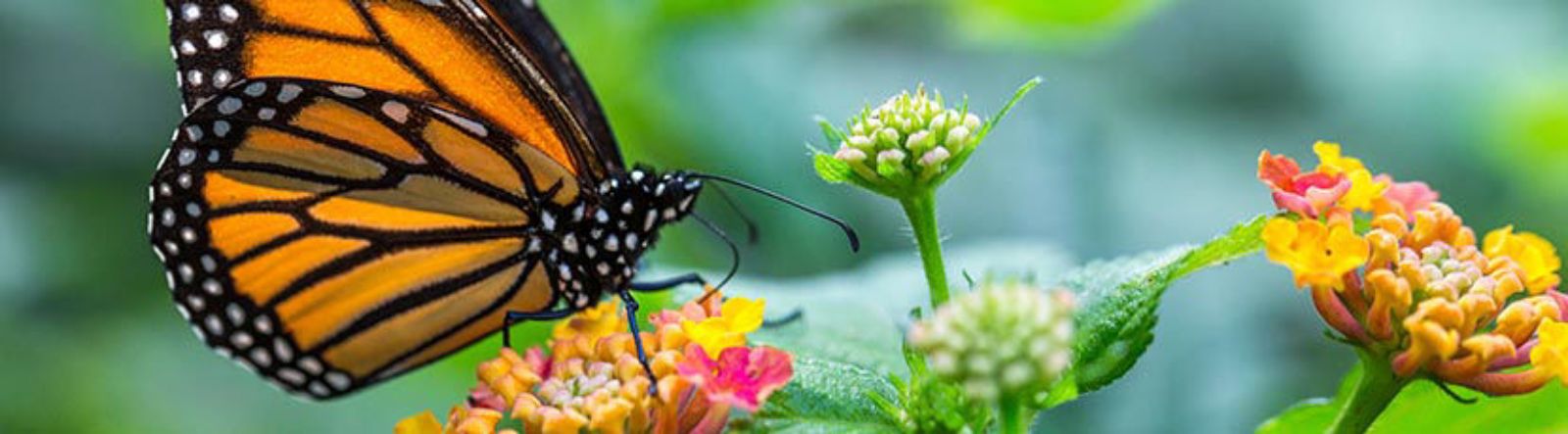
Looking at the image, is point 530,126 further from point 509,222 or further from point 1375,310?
point 1375,310

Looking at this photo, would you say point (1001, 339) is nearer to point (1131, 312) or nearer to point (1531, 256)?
point (1131, 312)

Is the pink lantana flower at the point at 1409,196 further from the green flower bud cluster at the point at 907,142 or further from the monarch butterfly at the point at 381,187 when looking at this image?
the monarch butterfly at the point at 381,187

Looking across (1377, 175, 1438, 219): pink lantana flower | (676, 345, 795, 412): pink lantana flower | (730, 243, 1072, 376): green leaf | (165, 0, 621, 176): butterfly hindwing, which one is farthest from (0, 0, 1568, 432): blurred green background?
(676, 345, 795, 412): pink lantana flower

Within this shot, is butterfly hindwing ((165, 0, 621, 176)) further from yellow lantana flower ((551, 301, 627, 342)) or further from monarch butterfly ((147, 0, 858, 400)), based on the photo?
yellow lantana flower ((551, 301, 627, 342))

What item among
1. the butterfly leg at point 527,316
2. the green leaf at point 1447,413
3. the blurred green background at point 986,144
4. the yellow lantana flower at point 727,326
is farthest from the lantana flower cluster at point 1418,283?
the butterfly leg at point 527,316

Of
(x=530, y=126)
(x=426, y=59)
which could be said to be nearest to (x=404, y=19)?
(x=426, y=59)
